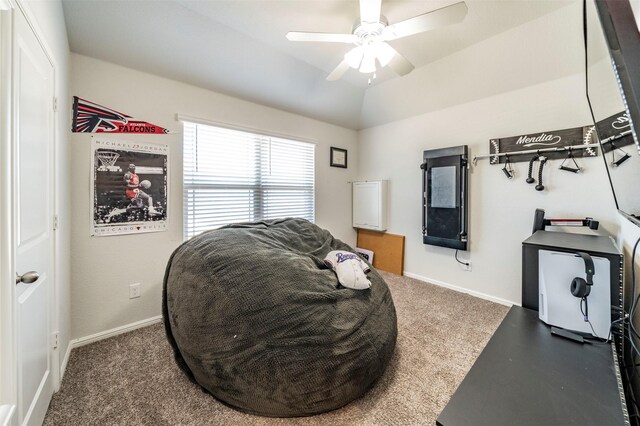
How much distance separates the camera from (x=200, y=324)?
4.64 ft

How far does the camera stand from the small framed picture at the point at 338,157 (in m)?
3.96

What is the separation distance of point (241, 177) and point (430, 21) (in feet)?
7.71

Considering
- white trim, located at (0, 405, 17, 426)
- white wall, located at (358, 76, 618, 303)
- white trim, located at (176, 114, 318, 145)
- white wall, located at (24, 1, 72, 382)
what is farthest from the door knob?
white wall, located at (358, 76, 618, 303)

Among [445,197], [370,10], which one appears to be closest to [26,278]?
[370,10]

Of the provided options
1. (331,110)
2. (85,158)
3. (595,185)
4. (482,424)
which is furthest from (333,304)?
(331,110)

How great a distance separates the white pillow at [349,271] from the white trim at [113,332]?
187 centimetres

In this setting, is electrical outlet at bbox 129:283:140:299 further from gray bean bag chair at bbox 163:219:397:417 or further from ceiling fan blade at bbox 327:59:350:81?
ceiling fan blade at bbox 327:59:350:81

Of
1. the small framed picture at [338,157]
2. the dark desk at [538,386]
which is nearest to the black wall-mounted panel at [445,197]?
the small framed picture at [338,157]

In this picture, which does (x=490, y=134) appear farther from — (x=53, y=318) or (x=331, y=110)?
(x=53, y=318)

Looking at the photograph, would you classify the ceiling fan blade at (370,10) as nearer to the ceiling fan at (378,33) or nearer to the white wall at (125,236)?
the ceiling fan at (378,33)

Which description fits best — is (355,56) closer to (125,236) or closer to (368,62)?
(368,62)

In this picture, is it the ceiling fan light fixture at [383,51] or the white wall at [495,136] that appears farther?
the white wall at [495,136]

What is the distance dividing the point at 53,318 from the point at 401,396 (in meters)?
2.15

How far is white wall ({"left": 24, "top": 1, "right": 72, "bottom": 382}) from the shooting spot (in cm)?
146
